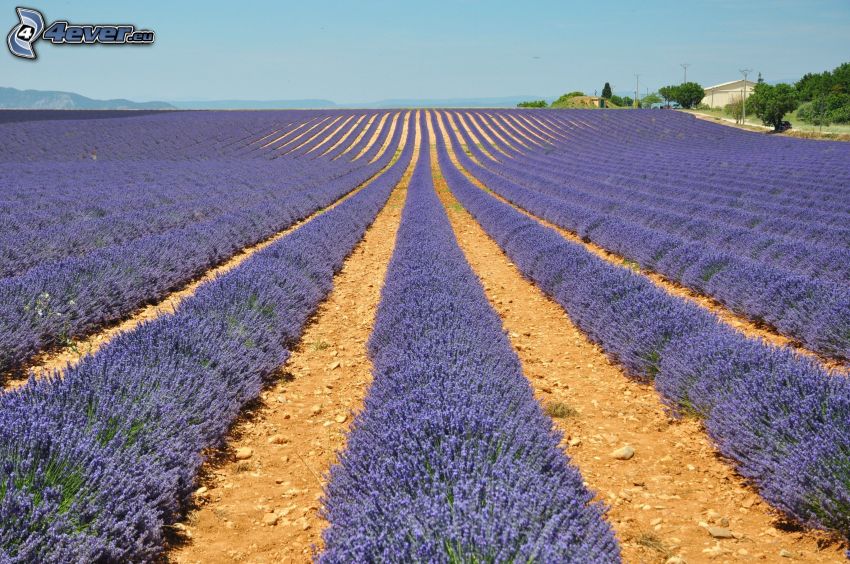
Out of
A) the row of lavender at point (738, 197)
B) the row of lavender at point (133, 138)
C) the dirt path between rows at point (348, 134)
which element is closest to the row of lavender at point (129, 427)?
the row of lavender at point (738, 197)

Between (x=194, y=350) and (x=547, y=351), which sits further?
(x=547, y=351)

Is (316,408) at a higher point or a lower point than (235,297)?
lower

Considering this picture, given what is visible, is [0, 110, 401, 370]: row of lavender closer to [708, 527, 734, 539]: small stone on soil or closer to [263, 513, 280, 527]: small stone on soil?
[263, 513, 280, 527]: small stone on soil

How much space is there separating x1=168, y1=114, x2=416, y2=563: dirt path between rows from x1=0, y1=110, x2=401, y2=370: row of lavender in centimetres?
213

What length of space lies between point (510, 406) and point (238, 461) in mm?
1711

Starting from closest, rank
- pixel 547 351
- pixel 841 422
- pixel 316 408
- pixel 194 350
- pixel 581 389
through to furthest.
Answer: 1. pixel 841 422
2. pixel 194 350
3. pixel 316 408
4. pixel 581 389
5. pixel 547 351

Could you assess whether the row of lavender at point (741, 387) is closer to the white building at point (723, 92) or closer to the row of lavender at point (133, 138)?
the row of lavender at point (133, 138)

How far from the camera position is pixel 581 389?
4777 mm

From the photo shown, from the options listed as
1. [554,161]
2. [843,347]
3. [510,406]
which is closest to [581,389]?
[510,406]

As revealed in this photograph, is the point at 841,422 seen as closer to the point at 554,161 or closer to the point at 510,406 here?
the point at 510,406

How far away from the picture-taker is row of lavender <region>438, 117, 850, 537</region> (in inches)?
109

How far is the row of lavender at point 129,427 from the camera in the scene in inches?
86.0

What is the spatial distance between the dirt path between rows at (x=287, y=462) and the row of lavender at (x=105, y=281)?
213cm

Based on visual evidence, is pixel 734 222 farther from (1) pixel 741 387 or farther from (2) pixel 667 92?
(2) pixel 667 92
